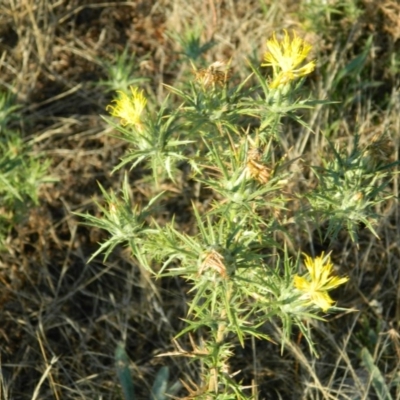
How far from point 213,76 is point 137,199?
1465 millimetres

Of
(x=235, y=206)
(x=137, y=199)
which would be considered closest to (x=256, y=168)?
(x=235, y=206)

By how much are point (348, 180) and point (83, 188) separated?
1.70 metres

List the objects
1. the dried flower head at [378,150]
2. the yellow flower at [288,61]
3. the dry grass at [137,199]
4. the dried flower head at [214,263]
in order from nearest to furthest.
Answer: the dried flower head at [214,263] → the yellow flower at [288,61] → the dried flower head at [378,150] → the dry grass at [137,199]

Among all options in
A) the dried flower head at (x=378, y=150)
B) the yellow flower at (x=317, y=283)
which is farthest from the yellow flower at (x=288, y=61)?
the yellow flower at (x=317, y=283)

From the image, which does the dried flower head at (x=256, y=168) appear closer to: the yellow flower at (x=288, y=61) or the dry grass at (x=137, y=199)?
the yellow flower at (x=288, y=61)

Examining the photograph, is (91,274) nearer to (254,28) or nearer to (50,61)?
(50,61)

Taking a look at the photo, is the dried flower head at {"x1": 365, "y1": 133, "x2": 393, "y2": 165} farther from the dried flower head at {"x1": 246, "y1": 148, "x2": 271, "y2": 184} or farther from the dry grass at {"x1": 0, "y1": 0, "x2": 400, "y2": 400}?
the dried flower head at {"x1": 246, "y1": 148, "x2": 271, "y2": 184}

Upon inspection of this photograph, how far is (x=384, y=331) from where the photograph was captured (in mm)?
2973

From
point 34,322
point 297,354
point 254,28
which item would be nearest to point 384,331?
point 297,354

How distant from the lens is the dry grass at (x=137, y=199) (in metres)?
2.87

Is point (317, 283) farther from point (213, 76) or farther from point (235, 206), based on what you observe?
point (213, 76)

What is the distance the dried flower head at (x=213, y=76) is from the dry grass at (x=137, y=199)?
2.11ft

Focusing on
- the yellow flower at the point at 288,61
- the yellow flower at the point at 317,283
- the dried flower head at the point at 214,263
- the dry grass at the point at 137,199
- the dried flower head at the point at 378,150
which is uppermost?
the yellow flower at the point at 288,61

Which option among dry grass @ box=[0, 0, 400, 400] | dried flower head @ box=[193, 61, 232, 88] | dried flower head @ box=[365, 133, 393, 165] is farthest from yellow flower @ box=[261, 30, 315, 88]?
dry grass @ box=[0, 0, 400, 400]
